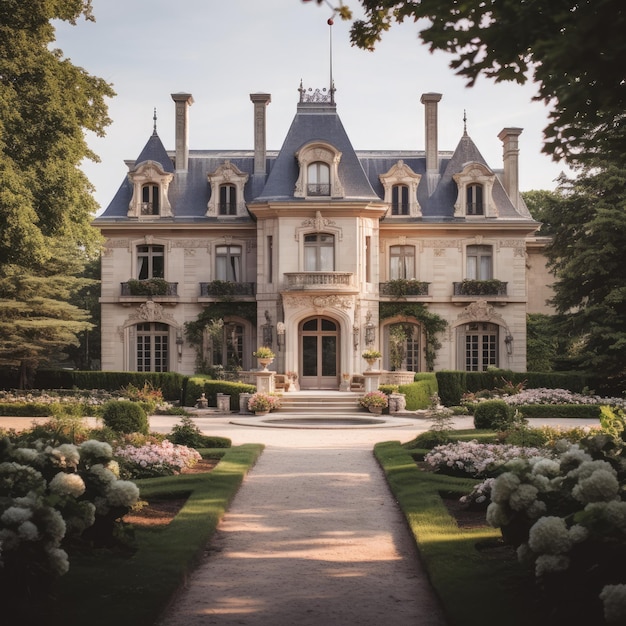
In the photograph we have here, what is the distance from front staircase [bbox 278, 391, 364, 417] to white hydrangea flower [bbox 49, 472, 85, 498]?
19.3 metres

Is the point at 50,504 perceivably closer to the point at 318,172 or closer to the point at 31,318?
the point at 31,318

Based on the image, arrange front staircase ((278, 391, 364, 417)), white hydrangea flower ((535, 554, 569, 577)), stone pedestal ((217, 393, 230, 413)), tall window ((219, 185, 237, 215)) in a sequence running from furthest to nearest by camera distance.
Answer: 1. tall window ((219, 185, 237, 215))
2. stone pedestal ((217, 393, 230, 413))
3. front staircase ((278, 391, 364, 417))
4. white hydrangea flower ((535, 554, 569, 577))

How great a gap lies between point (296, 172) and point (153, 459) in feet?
72.6

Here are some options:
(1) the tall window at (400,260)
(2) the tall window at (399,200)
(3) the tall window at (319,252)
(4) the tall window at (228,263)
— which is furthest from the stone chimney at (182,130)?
(1) the tall window at (400,260)

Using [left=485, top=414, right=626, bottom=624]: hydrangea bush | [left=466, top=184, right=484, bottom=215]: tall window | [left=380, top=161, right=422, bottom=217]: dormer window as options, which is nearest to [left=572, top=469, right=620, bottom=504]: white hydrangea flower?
[left=485, top=414, right=626, bottom=624]: hydrangea bush

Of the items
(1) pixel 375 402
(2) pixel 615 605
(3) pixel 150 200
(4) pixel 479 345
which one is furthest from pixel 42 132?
(4) pixel 479 345

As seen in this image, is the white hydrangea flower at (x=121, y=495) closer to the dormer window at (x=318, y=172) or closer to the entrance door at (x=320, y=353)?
the entrance door at (x=320, y=353)

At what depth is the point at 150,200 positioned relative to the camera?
113 feet

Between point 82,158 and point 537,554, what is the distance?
18532 millimetres

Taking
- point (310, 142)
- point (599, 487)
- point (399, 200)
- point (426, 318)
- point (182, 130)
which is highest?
point (182, 130)

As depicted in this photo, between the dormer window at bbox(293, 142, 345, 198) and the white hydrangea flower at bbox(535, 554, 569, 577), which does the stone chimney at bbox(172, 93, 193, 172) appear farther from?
the white hydrangea flower at bbox(535, 554, 569, 577)

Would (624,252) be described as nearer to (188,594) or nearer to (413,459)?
(413,459)

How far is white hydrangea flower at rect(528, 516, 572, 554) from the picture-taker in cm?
555

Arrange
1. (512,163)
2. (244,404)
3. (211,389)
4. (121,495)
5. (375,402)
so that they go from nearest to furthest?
1. (121,495)
2. (375,402)
3. (244,404)
4. (211,389)
5. (512,163)
